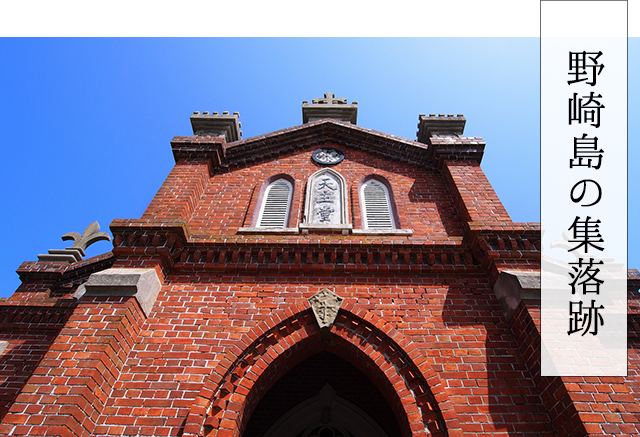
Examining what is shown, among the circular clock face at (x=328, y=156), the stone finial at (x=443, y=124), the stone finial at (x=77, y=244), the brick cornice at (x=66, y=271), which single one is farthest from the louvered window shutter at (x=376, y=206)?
the stone finial at (x=77, y=244)

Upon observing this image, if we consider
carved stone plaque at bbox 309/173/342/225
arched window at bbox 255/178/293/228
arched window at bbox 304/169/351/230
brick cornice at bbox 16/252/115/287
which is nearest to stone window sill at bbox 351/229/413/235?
arched window at bbox 304/169/351/230

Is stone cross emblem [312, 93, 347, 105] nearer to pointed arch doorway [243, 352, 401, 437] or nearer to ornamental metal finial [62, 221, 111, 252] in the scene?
ornamental metal finial [62, 221, 111, 252]

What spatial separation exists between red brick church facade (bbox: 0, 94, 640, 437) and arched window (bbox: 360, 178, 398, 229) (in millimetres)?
42

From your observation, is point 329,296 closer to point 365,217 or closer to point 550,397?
point 365,217

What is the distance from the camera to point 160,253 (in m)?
5.83

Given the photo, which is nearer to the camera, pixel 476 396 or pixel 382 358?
pixel 476 396

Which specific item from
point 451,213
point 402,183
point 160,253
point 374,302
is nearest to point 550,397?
point 374,302

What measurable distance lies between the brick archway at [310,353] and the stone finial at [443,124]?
18.4ft

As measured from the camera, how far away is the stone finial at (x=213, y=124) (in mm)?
9188

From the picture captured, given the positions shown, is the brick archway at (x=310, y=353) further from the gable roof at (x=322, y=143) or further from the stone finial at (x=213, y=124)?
the stone finial at (x=213, y=124)

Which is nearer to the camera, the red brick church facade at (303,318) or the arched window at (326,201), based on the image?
the red brick church facade at (303,318)

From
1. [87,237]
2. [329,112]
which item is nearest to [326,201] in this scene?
[329,112]

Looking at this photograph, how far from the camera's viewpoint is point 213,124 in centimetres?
929

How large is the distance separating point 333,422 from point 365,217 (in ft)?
12.7
